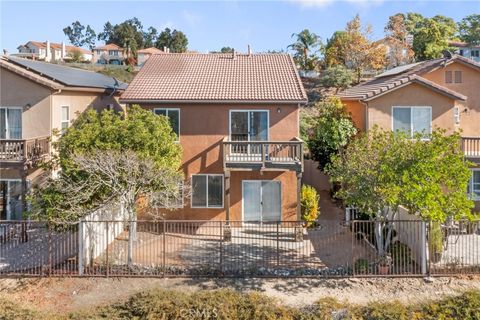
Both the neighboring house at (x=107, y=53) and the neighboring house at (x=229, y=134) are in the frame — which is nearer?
the neighboring house at (x=229, y=134)

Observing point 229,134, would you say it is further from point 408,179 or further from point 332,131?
point 408,179

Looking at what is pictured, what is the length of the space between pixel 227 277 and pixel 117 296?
3665 mm

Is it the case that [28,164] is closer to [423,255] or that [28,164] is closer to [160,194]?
[160,194]

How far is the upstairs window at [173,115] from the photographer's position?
862 inches

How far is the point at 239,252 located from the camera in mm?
17875

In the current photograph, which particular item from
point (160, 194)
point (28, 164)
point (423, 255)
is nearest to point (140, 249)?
point (160, 194)

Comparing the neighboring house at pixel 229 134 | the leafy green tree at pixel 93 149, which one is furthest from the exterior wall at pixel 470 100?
the leafy green tree at pixel 93 149

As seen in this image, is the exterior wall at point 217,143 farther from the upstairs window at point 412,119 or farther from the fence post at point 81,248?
the fence post at point 81,248

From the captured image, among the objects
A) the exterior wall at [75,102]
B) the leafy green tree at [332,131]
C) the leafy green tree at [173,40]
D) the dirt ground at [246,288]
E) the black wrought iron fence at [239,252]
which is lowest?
the dirt ground at [246,288]

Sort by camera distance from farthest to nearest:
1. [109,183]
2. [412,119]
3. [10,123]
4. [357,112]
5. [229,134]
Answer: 1. [357,112]
2. [412,119]
3. [229,134]
4. [10,123]
5. [109,183]

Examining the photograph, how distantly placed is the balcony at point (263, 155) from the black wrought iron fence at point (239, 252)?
9.31 ft

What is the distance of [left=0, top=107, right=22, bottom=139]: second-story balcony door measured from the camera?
21.6m

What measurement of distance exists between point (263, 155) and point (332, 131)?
243 inches

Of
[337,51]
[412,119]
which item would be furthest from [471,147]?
[337,51]
